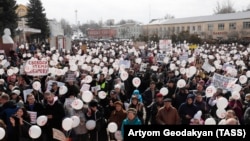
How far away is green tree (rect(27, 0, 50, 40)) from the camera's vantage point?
1807 inches

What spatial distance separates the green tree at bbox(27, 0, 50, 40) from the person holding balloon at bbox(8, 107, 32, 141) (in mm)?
40286

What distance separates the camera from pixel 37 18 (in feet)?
151

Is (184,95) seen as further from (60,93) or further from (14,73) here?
(14,73)

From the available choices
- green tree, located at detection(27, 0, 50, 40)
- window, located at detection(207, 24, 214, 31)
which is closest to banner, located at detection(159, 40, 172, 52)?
green tree, located at detection(27, 0, 50, 40)

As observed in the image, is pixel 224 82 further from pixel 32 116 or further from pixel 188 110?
pixel 32 116

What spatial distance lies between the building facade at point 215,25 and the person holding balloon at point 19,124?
55114 mm

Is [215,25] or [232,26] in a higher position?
[215,25]

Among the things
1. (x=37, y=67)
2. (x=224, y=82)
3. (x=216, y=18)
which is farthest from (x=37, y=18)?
(x=216, y=18)

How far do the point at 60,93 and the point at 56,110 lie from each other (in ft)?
5.03

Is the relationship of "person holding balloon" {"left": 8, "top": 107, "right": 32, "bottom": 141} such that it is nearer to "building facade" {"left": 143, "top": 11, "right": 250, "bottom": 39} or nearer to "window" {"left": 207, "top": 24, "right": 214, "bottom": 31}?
"building facade" {"left": 143, "top": 11, "right": 250, "bottom": 39}

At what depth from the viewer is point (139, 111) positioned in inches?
307

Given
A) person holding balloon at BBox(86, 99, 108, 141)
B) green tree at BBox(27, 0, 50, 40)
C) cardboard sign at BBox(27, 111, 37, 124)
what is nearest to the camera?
cardboard sign at BBox(27, 111, 37, 124)

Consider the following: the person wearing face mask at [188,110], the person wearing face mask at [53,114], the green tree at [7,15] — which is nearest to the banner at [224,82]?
the person wearing face mask at [188,110]

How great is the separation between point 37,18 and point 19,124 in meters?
41.0
